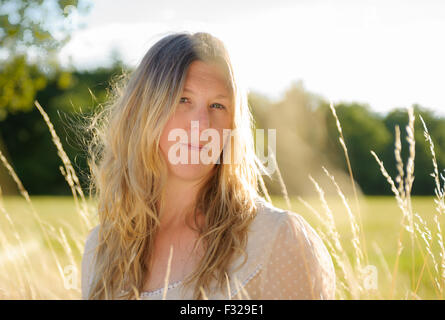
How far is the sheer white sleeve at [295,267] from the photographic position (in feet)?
4.30

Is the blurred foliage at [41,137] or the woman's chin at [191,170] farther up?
the woman's chin at [191,170]

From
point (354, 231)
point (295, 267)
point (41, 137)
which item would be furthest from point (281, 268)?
point (41, 137)

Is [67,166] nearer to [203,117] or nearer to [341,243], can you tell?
[203,117]

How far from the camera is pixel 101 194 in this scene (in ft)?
6.22

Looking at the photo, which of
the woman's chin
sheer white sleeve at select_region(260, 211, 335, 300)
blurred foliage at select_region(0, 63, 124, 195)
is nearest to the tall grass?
sheer white sleeve at select_region(260, 211, 335, 300)

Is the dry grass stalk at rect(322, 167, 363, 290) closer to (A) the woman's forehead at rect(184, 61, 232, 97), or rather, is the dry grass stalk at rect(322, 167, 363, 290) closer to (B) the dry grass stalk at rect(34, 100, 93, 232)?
(A) the woman's forehead at rect(184, 61, 232, 97)

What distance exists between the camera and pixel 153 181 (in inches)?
69.1

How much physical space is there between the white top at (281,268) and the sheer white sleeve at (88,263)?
1.46 ft

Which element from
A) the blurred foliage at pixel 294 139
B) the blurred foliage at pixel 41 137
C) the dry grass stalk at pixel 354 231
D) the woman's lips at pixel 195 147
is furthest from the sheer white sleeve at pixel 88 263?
the blurred foliage at pixel 41 137

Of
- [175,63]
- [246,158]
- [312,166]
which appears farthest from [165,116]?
[312,166]

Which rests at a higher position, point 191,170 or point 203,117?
point 203,117

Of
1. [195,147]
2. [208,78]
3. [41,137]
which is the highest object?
[208,78]

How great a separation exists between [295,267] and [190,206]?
0.56 m

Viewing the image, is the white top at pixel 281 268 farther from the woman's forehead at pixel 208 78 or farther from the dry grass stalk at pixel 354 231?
the woman's forehead at pixel 208 78
